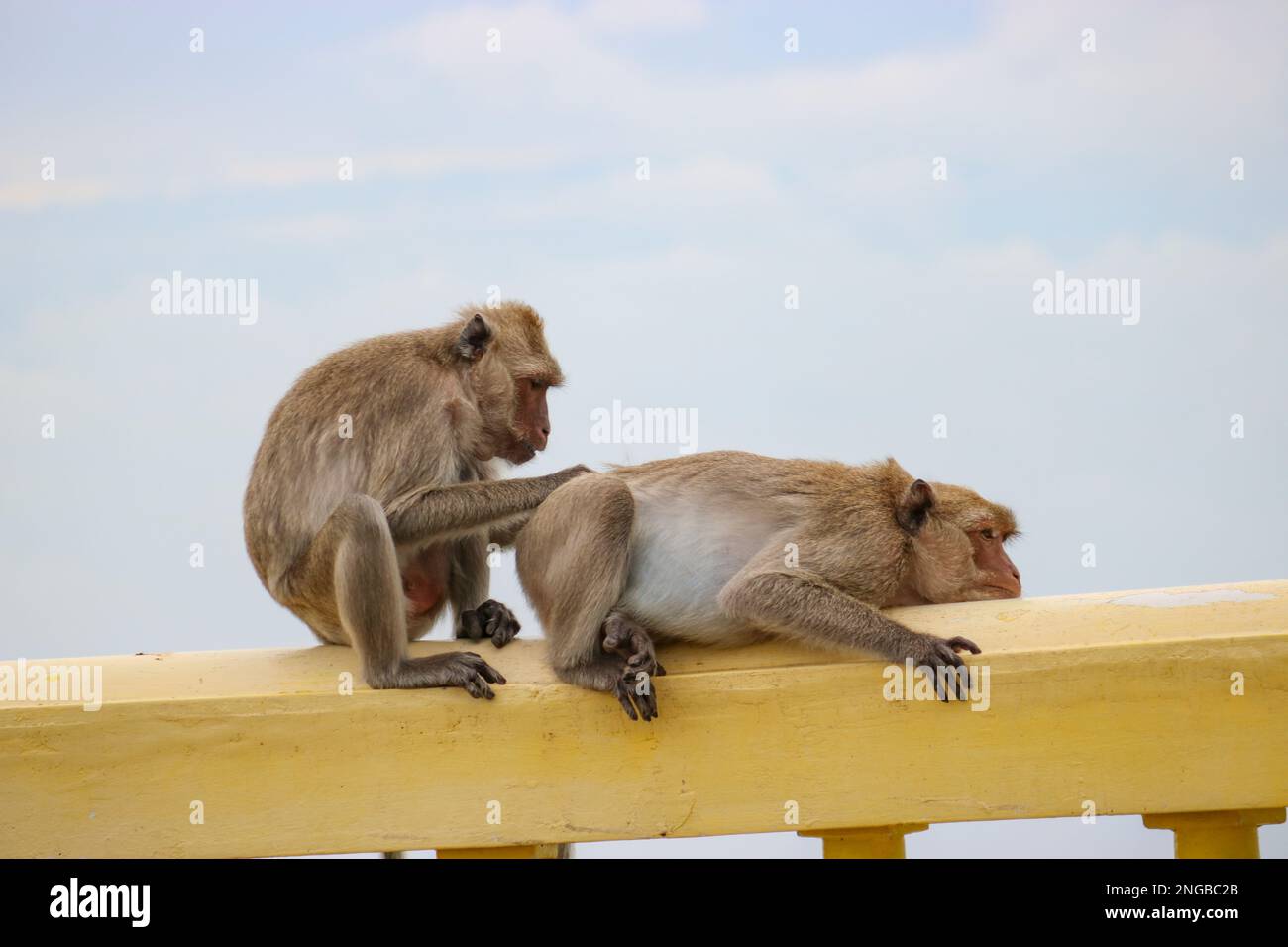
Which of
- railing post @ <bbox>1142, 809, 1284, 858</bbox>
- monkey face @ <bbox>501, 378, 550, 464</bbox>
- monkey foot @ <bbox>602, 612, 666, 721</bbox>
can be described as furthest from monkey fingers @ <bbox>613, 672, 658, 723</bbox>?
railing post @ <bbox>1142, 809, 1284, 858</bbox>

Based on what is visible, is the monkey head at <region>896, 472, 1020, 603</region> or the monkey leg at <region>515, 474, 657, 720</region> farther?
the monkey head at <region>896, 472, 1020, 603</region>

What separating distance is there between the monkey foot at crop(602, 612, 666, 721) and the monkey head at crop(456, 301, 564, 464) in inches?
55.8

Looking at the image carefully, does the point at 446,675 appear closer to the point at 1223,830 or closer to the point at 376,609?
the point at 376,609

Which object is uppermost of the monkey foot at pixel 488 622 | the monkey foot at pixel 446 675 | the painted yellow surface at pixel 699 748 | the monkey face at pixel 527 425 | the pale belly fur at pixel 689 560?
the monkey face at pixel 527 425

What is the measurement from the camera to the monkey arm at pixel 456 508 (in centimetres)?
636

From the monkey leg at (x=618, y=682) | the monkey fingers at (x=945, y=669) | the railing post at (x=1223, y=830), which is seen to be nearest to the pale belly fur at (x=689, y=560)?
the monkey leg at (x=618, y=682)

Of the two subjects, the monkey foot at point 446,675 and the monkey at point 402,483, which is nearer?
the monkey foot at point 446,675

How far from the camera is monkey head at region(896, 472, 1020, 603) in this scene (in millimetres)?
6258

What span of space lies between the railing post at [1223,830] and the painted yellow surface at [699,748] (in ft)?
0.43

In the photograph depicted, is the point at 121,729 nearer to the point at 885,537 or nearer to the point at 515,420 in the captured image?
the point at 515,420

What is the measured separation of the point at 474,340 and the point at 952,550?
2524mm

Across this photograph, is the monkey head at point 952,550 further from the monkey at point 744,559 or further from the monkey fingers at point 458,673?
the monkey fingers at point 458,673

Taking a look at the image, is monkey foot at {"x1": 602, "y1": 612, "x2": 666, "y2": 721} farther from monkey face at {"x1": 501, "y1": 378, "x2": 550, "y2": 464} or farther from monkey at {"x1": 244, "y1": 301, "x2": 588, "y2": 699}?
monkey face at {"x1": 501, "y1": 378, "x2": 550, "y2": 464}

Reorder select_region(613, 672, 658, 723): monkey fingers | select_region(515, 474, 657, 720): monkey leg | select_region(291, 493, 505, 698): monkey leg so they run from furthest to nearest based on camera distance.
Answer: select_region(291, 493, 505, 698): monkey leg
select_region(515, 474, 657, 720): monkey leg
select_region(613, 672, 658, 723): monkey fingers
